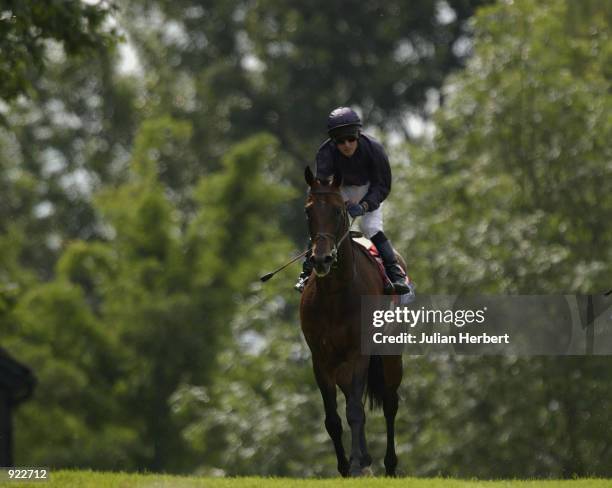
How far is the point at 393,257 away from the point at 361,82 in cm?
3833

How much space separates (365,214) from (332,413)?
87.2 inches

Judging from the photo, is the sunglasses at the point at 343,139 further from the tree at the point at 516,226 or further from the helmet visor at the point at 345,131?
the tree at the point at 516,226

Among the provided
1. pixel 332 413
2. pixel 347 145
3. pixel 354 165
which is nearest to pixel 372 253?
pixel 354 165

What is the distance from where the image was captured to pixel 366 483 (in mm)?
14055

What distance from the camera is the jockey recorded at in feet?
48.8

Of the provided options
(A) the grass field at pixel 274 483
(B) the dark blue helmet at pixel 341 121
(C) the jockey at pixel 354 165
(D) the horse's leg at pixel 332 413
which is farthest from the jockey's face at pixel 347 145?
(A) the grass field at pixel 274 483

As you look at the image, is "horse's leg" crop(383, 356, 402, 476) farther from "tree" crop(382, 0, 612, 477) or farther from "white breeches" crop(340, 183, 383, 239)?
"tree" crop(382, 0, 612, 477)

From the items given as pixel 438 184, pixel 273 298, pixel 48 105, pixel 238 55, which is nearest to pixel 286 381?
pixel 273 298

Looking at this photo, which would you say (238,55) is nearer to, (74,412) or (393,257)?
(74,412)

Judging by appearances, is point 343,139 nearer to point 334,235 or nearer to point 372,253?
point 334,235

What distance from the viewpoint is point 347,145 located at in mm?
15023

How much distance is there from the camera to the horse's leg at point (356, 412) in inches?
576

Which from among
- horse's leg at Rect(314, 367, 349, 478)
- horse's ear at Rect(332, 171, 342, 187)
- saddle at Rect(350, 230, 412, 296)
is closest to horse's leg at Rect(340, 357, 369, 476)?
horse's leg at Rect(314, 367, 349, 478)

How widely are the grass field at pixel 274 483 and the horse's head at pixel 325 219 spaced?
6.97ft
